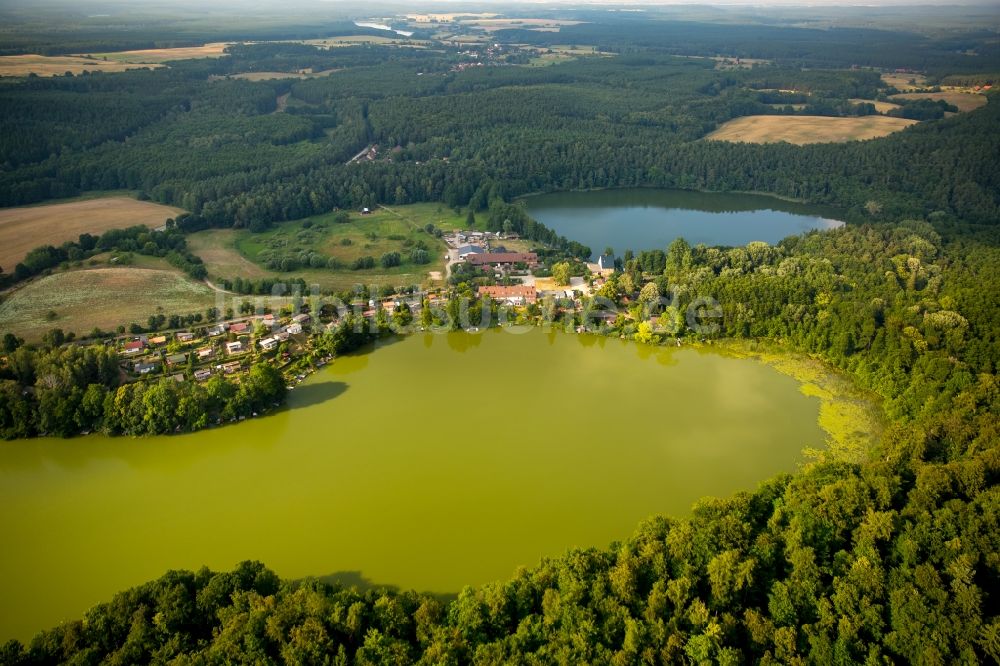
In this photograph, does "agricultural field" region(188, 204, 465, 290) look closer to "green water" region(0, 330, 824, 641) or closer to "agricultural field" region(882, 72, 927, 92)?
"green water" region(0, 330, 824, 641)

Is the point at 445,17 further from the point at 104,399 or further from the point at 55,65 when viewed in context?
the point at 104,399

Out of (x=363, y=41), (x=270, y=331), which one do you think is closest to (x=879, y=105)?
(x=270, y=331)

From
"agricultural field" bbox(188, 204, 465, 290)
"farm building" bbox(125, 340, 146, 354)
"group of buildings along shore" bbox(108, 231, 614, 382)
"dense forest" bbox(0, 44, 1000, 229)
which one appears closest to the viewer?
"group of buildings along shore" bbox(108, 231, 614, 382)

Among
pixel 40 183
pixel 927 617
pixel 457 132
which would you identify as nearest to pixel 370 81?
pixel 457 132

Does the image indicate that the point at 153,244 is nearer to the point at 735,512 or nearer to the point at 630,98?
the point at 735,512

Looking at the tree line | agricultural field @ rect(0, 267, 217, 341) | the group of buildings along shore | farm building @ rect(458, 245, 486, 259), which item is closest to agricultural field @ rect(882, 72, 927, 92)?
farm building @ rect(458, 245, 486, 259)

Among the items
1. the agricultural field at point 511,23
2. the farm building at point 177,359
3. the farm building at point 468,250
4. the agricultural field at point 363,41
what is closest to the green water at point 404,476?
the farm building at point 177,359
